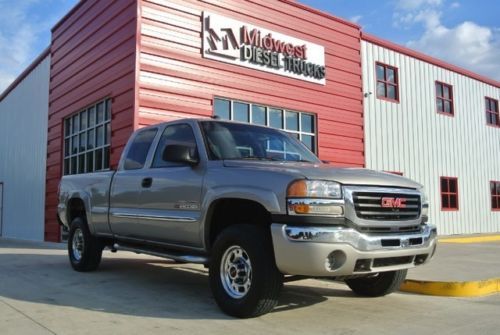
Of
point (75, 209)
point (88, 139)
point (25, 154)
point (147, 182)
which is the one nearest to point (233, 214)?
point (147, 182)

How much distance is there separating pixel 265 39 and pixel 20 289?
9.76m

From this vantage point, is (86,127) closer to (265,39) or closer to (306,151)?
(265,39)

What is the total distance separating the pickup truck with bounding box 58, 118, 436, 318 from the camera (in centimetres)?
465

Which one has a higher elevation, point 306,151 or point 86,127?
point 86,127

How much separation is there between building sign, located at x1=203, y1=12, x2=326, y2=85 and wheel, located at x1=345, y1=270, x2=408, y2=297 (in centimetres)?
833

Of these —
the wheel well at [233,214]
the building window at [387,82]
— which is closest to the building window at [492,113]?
the building window at [387,82]

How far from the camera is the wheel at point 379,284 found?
609 centimetres

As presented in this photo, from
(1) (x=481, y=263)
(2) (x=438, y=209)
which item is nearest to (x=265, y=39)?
(1) (x=481, y=263)

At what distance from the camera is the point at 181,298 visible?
20.0ft

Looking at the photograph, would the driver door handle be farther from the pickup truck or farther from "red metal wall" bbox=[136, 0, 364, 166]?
"red metal wall" bbox=[136, 0, 364, 166]

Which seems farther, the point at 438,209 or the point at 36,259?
the point at 438,209

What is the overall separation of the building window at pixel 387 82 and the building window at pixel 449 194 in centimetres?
403

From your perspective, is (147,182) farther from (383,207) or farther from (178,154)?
(383,207)

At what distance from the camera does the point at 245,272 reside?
16.5 feet
